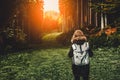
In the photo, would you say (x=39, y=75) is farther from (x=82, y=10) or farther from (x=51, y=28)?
(x=51, y=28)

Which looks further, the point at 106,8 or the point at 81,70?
the point at 106,8

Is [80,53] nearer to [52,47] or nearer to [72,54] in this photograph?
[72,54]

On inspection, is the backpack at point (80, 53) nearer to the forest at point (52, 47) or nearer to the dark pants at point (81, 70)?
the dark pants at point (81, 70)

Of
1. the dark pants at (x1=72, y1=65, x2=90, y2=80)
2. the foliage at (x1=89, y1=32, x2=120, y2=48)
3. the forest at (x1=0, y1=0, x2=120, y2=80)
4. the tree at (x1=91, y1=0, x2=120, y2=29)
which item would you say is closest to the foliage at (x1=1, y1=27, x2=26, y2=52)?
the forest at (x1=0, y1=0, x2=120, y2=80)

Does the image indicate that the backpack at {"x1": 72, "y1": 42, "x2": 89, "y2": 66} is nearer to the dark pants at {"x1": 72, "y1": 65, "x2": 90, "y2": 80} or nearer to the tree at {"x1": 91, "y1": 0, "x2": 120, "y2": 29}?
the dark pants at {"x1": 72, "y1": 65, "x2": 90, "y2": 80}

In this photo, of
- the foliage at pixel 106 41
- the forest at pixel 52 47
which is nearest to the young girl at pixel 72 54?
the forest at pixel 52 47

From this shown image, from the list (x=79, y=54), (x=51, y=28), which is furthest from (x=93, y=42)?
(x=51, y=28)

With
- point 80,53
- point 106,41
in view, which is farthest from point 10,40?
point 80,53

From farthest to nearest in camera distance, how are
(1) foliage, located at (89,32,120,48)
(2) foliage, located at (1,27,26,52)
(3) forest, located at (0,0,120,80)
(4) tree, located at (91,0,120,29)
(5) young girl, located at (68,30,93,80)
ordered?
(2) foliage, located at (1,27,26,52) < (4) tree, located at (91,0,120,29) < (1) foliage, located at (89,32,120,48) < (3) forest, located at (0,0,120,80) < (5) young girl, located at (68,30,93,80)

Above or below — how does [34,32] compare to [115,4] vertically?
below

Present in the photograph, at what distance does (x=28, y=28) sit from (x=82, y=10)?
8.86 metres

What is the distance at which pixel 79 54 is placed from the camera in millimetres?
8664

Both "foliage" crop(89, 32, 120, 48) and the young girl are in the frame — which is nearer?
the young girl

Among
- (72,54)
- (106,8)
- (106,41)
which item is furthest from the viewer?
(106,8)
